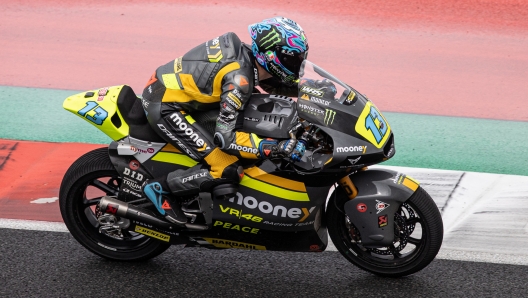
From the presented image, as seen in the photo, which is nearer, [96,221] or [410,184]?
[410,184]

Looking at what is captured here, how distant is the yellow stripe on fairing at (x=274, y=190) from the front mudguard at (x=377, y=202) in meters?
0.30

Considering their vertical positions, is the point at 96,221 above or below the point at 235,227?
below

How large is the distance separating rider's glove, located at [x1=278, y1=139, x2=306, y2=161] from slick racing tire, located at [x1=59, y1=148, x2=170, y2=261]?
1.18 meters

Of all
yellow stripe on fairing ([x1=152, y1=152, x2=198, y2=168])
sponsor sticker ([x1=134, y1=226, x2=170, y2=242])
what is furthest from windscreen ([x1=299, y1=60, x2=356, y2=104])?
sponsor sticker ([x1=134, y1=226, x2=170, y2=242])

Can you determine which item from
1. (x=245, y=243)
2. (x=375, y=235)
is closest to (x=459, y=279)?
(x=375, y=235)

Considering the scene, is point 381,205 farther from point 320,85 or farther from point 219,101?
point 219,101

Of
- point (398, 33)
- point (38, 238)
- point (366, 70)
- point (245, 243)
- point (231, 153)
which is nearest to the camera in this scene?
point (231, 153)

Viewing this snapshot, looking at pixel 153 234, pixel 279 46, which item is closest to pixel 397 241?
pixel 279 46

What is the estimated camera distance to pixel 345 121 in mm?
4453

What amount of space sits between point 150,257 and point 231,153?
108 centimetres

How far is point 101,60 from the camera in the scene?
31.4ft

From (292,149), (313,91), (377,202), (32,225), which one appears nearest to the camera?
(292,149)

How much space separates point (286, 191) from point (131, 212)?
1.02 meters

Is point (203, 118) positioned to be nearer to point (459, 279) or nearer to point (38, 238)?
point (38, 238)
